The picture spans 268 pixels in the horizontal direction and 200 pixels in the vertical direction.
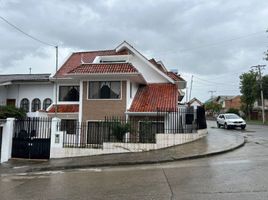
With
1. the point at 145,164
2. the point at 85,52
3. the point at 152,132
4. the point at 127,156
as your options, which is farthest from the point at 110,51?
the point at 145,164

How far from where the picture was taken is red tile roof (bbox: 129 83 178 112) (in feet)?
71.7

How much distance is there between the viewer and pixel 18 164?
16.7 metres

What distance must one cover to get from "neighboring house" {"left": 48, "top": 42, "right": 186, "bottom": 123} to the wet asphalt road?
865cm

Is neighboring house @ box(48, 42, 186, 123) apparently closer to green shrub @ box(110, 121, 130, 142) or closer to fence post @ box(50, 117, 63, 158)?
green shrub @ box(110, 121, 130, 142)

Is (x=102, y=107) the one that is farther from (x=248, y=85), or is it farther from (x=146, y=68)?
(x=248, y=85)

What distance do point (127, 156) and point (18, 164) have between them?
5536mm

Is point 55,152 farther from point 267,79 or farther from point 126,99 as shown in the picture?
point 267,79

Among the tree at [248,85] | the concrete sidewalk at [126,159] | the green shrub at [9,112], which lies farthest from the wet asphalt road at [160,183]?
the tree at [248,85]

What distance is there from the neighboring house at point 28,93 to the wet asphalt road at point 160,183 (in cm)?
1390

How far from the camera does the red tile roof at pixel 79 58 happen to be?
Answer: 88.5 ft

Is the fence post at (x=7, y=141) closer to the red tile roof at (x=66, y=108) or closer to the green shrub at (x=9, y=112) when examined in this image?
the green shrub at (x=9, y=112)

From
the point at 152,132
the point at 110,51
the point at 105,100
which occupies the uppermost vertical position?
the point at 110,51

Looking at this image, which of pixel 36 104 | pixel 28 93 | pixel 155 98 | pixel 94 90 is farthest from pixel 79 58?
pixel 155 98

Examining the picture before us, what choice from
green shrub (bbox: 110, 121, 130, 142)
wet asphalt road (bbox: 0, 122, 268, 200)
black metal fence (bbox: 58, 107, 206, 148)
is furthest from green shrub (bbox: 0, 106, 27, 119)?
wet asphalt road (bbox: 0, 122, 268, 200)
